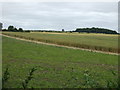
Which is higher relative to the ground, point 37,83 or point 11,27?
point 11,27

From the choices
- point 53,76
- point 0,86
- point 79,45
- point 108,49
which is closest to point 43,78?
point 53,76

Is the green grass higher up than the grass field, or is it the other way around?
the grass field

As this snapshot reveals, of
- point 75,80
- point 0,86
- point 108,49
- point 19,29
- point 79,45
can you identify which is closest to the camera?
point 0,86

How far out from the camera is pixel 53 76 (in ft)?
Answer: 49.9

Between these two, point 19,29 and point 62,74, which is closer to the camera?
point 62,74

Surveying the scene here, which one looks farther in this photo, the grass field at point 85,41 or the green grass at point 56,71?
the grass field at point 85,41

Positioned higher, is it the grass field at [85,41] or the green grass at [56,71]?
the grass field at [85,41]

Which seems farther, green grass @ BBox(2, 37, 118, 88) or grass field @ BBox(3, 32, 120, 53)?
grass field @ BBox(3, 32, 120, 53)

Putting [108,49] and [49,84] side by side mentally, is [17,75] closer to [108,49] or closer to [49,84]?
[49,84]

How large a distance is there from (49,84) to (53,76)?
2693 mm

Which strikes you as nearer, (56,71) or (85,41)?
(56,71)

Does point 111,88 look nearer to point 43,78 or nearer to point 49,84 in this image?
point 49,84

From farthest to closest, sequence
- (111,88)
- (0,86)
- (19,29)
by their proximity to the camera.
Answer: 1. (19,29)
2. (0,86)
3. (111,88)

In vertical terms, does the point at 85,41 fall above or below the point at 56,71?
above
